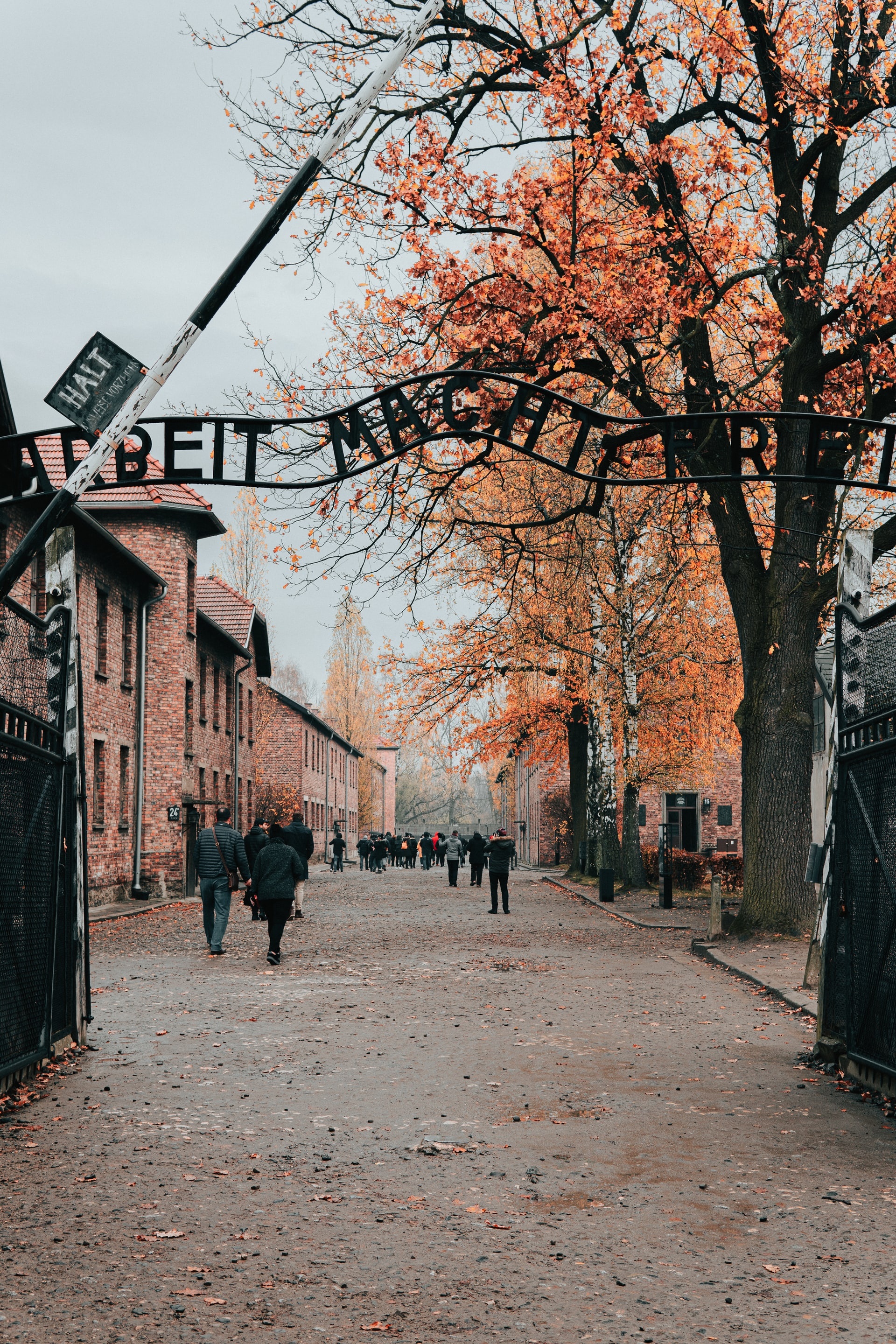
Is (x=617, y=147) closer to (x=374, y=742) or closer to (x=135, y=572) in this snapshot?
(x=135, y=572)

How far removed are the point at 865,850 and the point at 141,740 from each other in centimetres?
2460

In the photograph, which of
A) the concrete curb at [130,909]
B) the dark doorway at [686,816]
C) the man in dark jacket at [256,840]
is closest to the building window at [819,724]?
the man in dark jacket at [256,840]

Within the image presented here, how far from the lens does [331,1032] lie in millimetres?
10648

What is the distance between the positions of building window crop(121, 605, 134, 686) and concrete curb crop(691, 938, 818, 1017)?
16108mm

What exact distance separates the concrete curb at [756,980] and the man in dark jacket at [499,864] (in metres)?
8.16

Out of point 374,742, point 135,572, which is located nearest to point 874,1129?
point 135,572

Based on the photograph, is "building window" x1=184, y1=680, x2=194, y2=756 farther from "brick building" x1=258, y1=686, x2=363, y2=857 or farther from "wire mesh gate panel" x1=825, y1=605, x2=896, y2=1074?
"wire mesh gate panel" x1=825, y1=605, x2=896, y2=1074

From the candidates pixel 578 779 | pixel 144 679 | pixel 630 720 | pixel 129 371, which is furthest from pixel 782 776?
pixel 578 779

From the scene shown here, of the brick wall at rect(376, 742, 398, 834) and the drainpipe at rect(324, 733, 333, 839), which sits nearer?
the drainpipe at rect(324, 733, 333, 839)

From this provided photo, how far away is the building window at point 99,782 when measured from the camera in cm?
2766

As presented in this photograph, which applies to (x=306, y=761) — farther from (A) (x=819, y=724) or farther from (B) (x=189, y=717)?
(A) (x=819, y=724)

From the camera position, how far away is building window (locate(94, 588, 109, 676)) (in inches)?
1101

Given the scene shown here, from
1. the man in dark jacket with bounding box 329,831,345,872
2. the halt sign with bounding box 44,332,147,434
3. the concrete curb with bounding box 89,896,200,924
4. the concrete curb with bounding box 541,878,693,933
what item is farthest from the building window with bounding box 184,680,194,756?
the halt sign with bounding box 44,332,147,434

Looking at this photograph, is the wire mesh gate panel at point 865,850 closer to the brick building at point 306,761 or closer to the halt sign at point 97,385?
the halt sign at point 97,385
